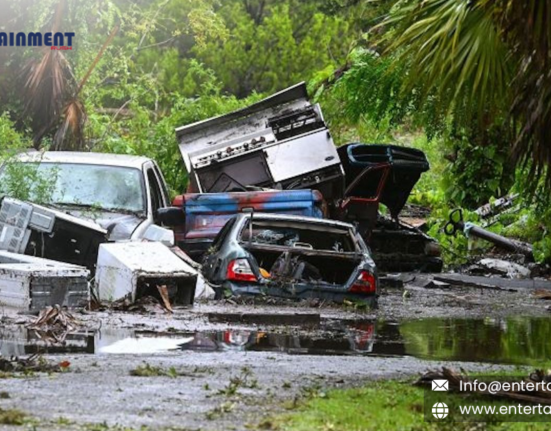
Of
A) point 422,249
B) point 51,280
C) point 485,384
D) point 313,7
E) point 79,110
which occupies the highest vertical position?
point 313,7

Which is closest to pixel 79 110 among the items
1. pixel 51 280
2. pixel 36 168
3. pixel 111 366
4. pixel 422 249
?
pixel 422 249

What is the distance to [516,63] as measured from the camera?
1045 centimetres

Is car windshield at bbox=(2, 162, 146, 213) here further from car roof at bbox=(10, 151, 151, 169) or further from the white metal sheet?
the white metal sheet

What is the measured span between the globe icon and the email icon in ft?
2.01

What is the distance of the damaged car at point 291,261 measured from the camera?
14.0 m

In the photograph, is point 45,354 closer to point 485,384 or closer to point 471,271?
point 485,384

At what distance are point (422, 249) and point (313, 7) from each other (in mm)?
25487

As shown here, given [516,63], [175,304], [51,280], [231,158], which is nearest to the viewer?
[516,63]

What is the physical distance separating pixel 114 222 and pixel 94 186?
2.89ft

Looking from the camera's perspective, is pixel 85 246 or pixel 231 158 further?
pixel 231 158

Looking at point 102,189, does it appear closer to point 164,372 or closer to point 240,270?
point 240,270

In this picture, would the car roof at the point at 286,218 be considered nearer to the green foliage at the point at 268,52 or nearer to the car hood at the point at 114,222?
the car hood at the point at 114,222

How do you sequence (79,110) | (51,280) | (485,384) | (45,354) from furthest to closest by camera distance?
(79,110)
(51,280)
(45,354)
(485,384)

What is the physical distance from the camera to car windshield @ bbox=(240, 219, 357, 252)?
1522cm
